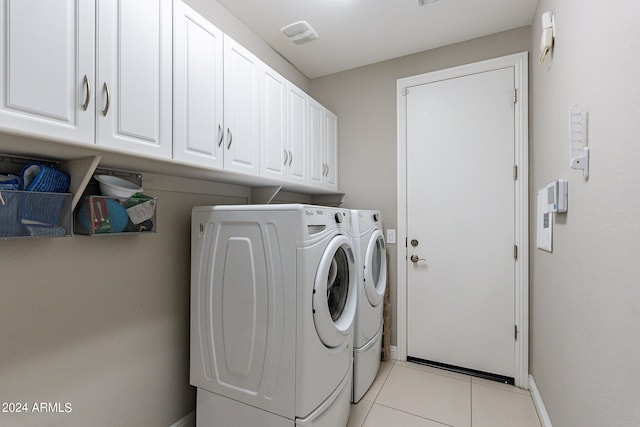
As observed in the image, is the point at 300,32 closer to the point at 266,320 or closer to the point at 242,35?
the point at 242,35

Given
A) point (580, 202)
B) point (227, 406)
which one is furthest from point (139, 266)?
point (580, 202)

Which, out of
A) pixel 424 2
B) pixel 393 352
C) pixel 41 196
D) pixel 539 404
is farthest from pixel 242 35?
pixel 539 404

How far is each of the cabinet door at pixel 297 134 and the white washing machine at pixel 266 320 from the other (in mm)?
699

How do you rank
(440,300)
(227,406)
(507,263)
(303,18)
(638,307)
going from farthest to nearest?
(440,300), (507,263), (303,18), (227,406), (638,307)

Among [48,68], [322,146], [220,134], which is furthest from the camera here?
[322,146]

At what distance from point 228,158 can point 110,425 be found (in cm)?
142

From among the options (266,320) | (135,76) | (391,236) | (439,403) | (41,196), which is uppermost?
(135,76)

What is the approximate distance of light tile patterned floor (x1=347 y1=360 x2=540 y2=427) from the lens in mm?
1877

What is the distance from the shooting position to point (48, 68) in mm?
944

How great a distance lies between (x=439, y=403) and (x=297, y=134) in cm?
218

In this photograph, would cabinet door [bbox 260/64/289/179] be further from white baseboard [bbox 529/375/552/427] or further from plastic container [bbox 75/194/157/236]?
white baseboard [bbox 529/375/552/427]

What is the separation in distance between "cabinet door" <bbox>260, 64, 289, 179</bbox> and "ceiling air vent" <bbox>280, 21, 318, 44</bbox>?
0.50m

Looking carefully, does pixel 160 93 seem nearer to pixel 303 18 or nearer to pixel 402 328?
pixel 303 18

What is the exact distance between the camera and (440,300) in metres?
2.55
